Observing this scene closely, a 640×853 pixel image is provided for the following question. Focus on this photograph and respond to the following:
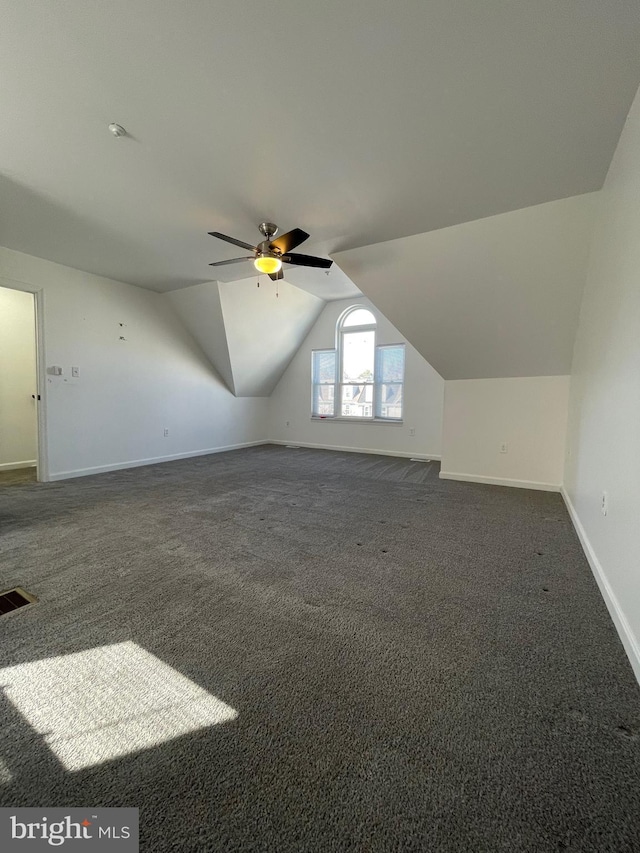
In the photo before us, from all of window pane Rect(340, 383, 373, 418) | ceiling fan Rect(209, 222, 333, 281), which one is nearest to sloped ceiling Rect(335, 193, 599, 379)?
ceiling fan Rect(209, 222, 333, 281)

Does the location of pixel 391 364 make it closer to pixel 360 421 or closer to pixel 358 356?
pixel 358 356

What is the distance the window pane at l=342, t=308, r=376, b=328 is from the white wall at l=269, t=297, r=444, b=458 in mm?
116

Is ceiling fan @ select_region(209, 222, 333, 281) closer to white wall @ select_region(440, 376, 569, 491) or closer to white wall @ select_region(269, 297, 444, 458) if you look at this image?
white wall @ select_region(440, 376, 569, 491)

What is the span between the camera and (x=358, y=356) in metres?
6.37

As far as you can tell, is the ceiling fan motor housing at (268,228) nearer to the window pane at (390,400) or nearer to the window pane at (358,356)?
the window pane at (358,356)

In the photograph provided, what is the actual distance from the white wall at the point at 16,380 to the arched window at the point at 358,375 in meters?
4.56

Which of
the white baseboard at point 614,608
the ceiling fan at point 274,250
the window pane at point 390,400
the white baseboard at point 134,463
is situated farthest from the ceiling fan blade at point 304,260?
the white baseboard at point 134,463

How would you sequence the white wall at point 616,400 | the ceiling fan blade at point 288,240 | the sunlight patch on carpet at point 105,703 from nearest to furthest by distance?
the sunlight patch on carpet at point 105,703 → the white wall at point 616,400 → the ceiling fan blade at point 288,240

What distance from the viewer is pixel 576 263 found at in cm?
285

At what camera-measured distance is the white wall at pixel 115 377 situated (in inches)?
163

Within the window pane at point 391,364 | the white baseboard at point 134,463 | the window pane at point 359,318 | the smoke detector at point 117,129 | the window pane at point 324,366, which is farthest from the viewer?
the window pane at point 324,366

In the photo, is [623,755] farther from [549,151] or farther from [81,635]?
[549,151]

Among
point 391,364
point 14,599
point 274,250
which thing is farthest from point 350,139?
point 391,364

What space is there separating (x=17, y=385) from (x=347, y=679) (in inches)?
237
